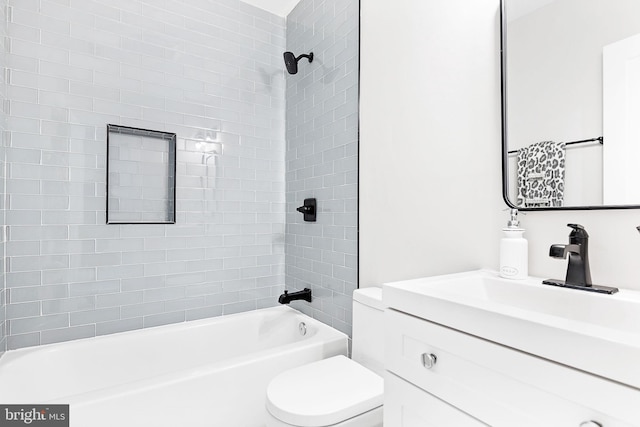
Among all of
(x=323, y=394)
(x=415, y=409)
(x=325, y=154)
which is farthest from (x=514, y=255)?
(x=325, y=154)

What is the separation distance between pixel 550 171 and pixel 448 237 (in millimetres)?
435

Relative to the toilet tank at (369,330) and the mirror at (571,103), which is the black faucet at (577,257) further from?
the toilet tank at (369,330)

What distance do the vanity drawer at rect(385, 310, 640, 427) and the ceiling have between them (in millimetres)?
2349

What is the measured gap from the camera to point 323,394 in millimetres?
1265

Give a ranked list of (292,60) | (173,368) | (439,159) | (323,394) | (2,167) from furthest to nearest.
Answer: (292,60)
(173,368)
(2,167)
(439,159)
(323,394)

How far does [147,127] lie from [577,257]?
2189mm

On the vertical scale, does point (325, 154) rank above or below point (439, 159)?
above

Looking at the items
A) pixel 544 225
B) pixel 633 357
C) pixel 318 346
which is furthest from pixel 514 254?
pixel 318 346

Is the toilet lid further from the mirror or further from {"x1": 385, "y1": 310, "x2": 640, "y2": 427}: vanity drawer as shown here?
the mirror

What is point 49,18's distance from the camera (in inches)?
71.4

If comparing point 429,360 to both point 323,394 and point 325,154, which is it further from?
point 325,154

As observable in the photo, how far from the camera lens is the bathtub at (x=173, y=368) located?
1.32m

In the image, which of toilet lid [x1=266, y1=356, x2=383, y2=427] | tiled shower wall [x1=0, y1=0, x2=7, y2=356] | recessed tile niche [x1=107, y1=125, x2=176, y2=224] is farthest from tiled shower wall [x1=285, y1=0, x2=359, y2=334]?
tiled shower wall [x1=0, y1=0, x2=7, y2=356]

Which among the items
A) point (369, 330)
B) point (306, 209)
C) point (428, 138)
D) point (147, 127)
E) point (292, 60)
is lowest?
point (369, 330)
